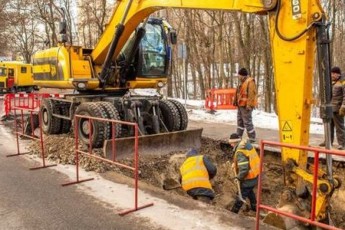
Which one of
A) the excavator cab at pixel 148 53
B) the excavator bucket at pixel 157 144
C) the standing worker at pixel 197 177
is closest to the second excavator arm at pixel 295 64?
the standing worker at pixel 197 177

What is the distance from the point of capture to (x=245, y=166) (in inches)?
255

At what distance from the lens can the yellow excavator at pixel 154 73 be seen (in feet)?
17.3

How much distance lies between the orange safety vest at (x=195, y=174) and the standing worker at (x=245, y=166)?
52cm

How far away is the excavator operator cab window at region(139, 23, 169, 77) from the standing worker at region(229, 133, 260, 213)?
4597mm

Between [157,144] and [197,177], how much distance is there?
9.03 ft

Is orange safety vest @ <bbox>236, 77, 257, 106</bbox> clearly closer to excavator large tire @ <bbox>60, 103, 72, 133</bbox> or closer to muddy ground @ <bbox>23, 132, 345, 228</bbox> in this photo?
muddy ground @ <bbox>23, 132, 345, 228</bbox>

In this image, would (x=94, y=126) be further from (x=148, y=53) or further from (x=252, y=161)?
(x=252, y=161)

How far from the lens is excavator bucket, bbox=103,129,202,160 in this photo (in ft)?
27.7

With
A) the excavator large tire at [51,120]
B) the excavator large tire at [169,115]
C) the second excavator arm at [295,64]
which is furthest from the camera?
the excavator large tire at [51,120]

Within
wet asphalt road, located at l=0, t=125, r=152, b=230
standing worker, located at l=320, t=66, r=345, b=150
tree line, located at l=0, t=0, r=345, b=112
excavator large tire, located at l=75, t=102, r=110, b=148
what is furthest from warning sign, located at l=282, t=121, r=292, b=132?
tree line, located at l=0, t=0, r=345, b=112

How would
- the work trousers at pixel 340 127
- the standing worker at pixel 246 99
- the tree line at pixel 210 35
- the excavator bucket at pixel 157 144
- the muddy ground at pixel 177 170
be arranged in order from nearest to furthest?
1. the muddy ground at pixel 177 170
2. the excavator bucket at pixel 157 144
3. the work trousers at pixel 340 127
4. the standing worker at pixel 246 99
5. the tree line at pixel 210 35

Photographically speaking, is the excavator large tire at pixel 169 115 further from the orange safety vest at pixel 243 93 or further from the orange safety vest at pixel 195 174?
the orange safety vest at pixel 195 174

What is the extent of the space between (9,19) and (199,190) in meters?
35.3

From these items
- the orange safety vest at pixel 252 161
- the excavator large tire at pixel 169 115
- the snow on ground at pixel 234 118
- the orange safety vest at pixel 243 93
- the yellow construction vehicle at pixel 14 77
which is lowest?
the snow on ground at pixel 234 118
